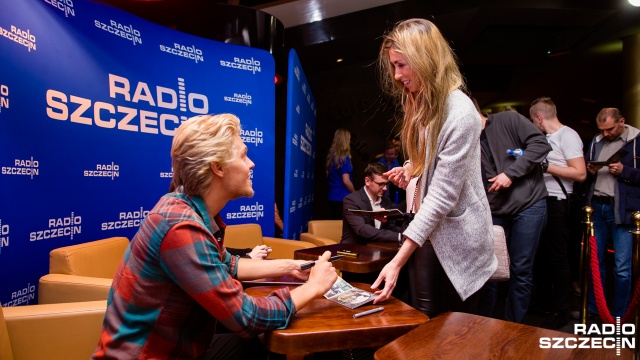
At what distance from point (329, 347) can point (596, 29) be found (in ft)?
23.7

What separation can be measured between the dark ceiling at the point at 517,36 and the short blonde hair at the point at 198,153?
12.4ft

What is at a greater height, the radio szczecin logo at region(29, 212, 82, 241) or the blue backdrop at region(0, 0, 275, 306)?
the blue backdrop at region(0, 0, 275, 306)

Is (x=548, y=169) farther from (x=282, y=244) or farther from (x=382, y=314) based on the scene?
(x=382, y=314)

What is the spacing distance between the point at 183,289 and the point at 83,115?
85.3 inches

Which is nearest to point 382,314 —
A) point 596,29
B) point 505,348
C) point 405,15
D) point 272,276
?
point 505,348

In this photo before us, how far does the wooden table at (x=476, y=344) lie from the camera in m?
1.06

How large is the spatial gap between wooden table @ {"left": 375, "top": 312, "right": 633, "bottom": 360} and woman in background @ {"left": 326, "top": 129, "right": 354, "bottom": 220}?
4663 mm

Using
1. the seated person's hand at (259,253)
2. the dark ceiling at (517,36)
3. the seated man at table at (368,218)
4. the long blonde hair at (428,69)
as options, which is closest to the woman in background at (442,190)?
the long blonde hair at (428,69)

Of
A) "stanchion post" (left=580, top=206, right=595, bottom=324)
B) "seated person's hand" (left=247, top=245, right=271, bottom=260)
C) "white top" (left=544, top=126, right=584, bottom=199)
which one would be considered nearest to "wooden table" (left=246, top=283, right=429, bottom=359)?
"seated person's hand" (left=247, top=245, right=271, bottom=260)

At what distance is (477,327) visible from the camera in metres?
1.24

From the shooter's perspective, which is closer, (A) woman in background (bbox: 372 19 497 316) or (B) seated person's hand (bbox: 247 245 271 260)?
(A) woman in background (bbox: 372 19 497 316)

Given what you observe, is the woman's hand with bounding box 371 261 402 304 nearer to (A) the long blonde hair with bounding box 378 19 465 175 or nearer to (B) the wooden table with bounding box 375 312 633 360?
(B) the wooden table with bounding box 375 312 633 360

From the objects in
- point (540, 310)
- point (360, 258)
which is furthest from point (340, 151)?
point (360, 258)

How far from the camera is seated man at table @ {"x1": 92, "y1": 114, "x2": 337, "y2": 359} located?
1.12 meters
